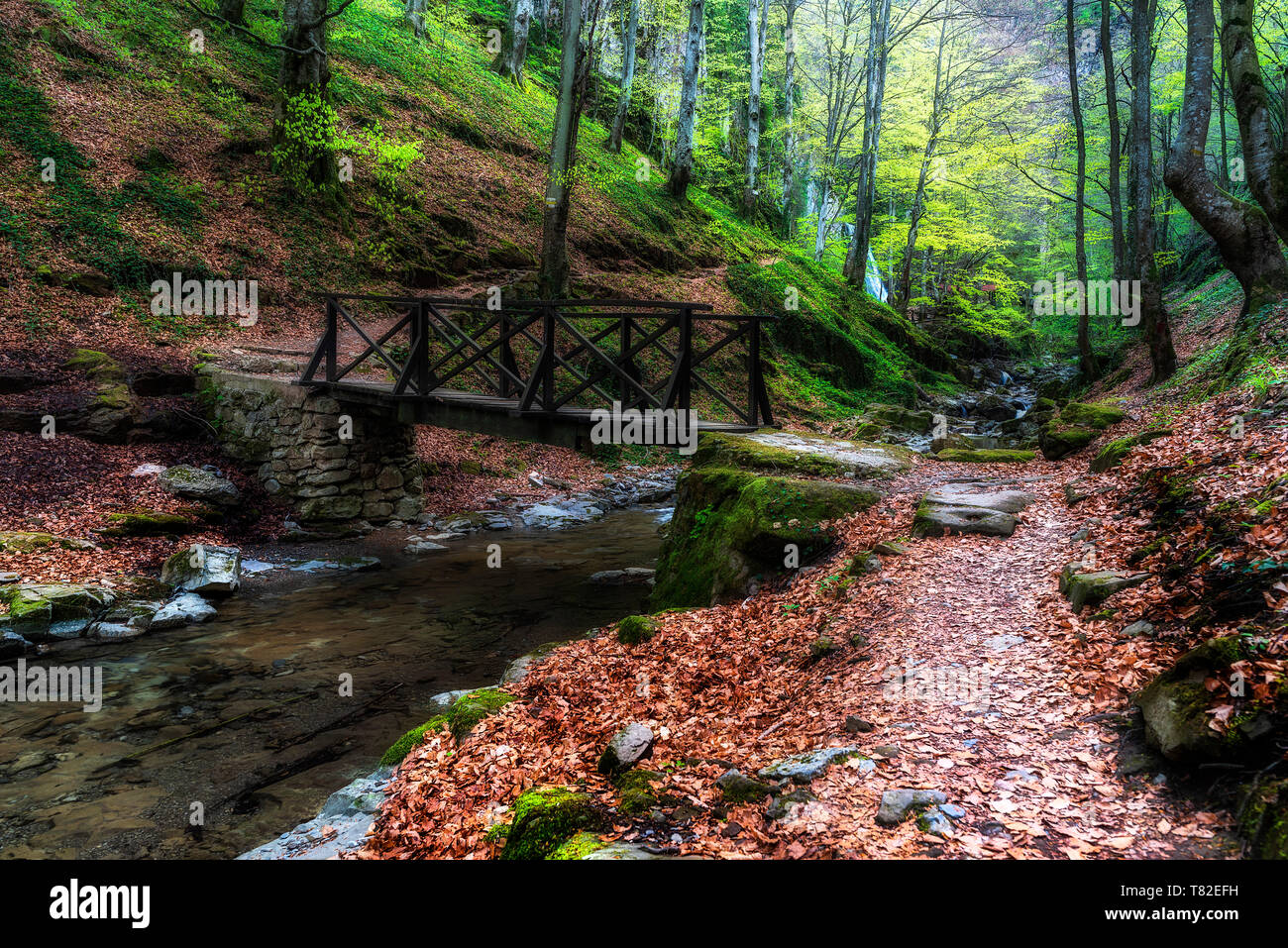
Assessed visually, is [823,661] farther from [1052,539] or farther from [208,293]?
[208,293]

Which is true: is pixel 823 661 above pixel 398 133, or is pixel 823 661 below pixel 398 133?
below

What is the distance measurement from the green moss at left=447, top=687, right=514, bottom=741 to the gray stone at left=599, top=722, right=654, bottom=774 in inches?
46.8

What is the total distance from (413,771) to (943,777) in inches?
119

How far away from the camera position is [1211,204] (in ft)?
29.9

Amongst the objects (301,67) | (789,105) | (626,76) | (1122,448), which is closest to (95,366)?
(301,67)

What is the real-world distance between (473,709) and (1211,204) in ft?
35.1

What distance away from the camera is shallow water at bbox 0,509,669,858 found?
4.14 m

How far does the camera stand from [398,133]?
17.9 meters

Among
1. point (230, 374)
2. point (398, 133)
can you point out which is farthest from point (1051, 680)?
point (398, 133)

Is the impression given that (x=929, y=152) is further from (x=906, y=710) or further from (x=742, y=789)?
(x=742, y=789)

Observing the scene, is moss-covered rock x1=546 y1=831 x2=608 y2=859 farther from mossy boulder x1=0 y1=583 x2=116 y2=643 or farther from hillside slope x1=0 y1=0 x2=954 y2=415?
hillside slope x1=0 y1=0 x2=954 y2=415

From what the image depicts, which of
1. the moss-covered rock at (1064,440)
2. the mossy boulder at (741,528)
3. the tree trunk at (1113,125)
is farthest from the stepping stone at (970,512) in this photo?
the tree trunk at (1113,125)

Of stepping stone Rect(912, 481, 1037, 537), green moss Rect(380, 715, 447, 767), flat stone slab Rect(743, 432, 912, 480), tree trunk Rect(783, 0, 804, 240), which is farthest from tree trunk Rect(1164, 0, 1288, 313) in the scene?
tree trunk Rect(783, 0, 804, 240)

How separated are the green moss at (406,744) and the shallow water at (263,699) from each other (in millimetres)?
184
